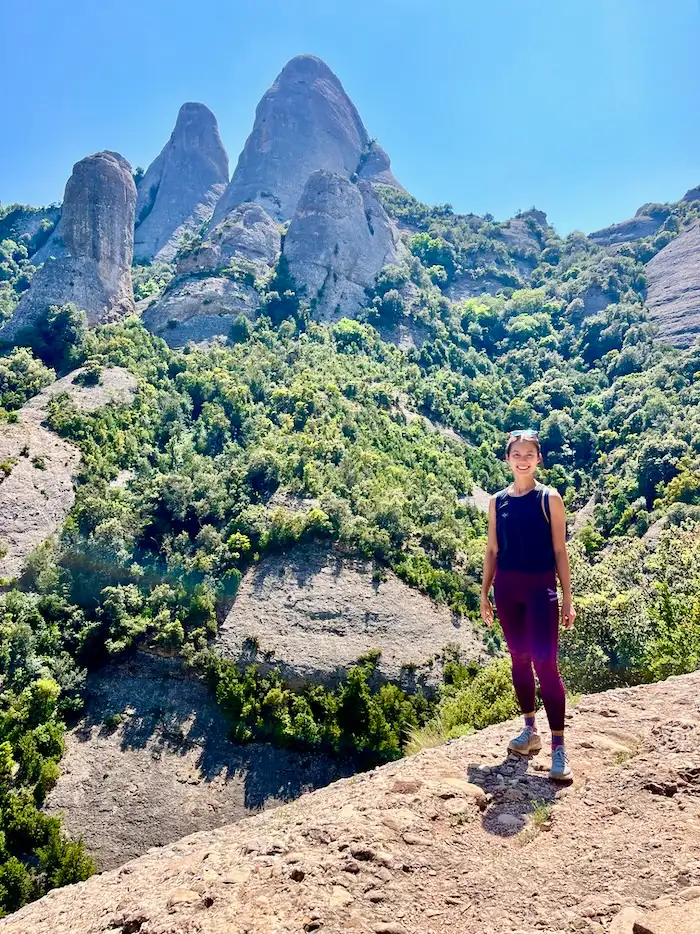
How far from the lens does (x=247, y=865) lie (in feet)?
16.7

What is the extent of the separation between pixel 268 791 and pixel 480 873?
67.2 feet

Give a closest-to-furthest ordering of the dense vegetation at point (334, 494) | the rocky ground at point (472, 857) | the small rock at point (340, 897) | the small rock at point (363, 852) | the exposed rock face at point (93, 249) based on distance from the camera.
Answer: the rocky ground at point (472, 857) < the small rock at point (340, 897) < the small rock at point (363, 852) < the dense vegetation at point (334, 494) < the exposed rock face at point (93, 249)

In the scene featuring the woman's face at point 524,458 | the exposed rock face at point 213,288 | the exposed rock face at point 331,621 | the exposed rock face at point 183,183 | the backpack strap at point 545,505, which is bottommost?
the exposed rock face at point 331,621

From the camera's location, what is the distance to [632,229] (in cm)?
11144

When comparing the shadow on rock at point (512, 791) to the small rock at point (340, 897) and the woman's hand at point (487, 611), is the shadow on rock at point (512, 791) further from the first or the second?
the woman's hand at point (487, 611)

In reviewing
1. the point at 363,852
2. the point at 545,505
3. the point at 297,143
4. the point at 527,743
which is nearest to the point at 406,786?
the point at 363,852

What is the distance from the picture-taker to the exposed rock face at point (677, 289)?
73625 mm

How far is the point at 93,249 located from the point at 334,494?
4651 centimetres

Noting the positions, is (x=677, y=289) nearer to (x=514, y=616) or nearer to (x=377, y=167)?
(x=377, y=167)

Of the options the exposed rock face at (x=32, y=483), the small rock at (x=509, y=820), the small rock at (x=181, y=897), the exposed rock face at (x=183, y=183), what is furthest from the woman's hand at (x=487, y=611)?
the exposed rock face at (x=183, y=183)

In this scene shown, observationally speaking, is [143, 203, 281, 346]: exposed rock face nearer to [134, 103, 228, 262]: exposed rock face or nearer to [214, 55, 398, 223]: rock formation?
[214, 55, 398, 223]: rock formation

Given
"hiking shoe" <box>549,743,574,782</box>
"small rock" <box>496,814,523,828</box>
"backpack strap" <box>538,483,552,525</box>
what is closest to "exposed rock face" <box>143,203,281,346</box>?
"backpack strap" <box>538,483,552,525</box>

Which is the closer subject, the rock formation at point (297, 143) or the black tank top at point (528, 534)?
the black tank top at point (528, 534)

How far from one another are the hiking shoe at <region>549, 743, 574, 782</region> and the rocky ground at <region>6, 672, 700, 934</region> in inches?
4.3
